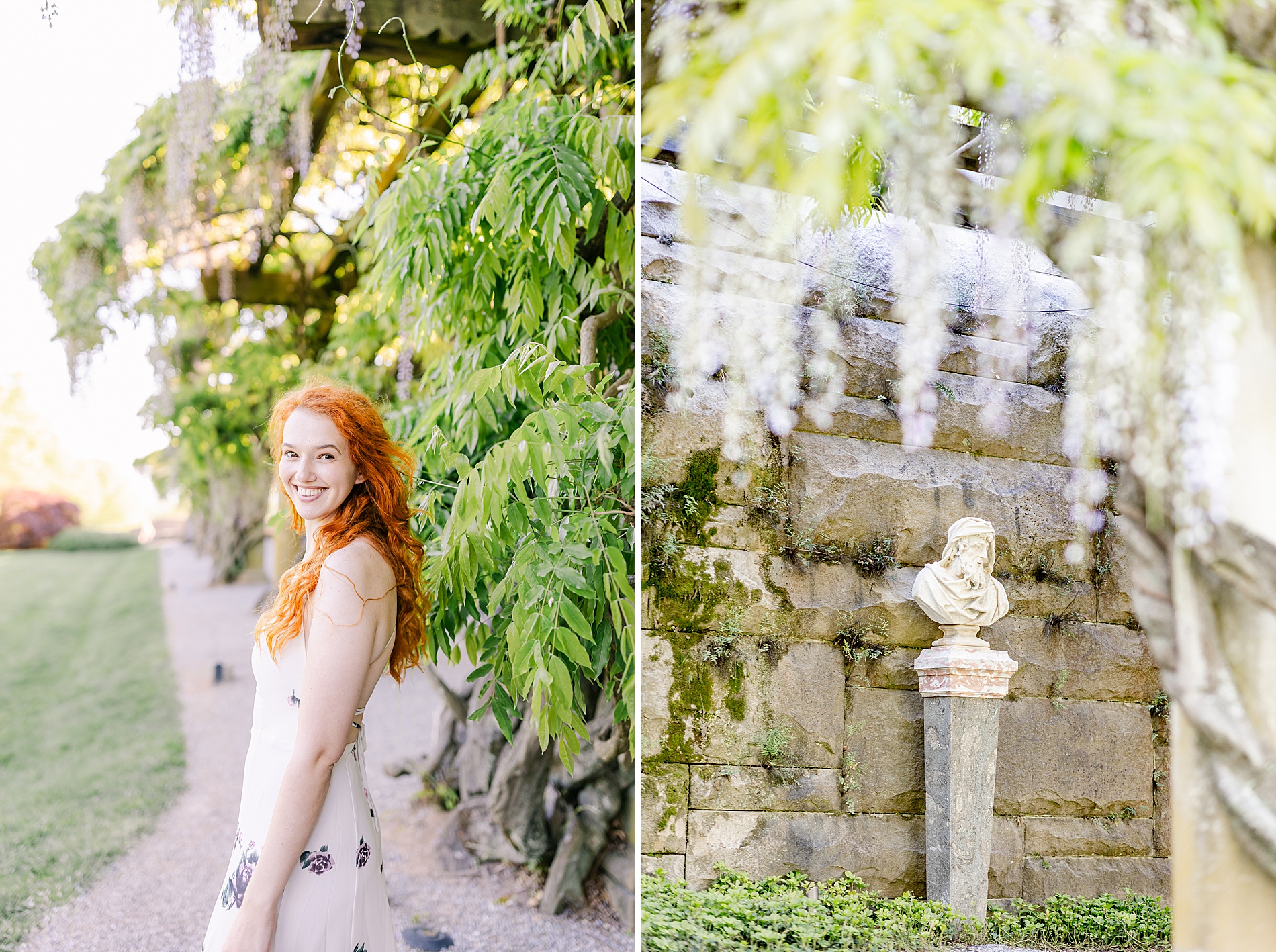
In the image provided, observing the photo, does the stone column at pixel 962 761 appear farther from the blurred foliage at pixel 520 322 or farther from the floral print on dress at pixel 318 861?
the floral print on dress at pixel 318 861

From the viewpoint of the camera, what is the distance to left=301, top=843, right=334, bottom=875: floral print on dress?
51.2 inches

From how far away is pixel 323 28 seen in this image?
2602 mm

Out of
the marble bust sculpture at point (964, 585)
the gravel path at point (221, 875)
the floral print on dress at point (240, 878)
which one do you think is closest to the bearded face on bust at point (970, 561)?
the marble bust sculpture at point (964, 585)

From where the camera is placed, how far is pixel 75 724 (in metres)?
5.52

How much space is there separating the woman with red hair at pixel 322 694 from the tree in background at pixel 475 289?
221 millimetres

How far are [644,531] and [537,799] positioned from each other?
253 cm

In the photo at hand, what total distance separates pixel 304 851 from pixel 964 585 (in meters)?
1.08

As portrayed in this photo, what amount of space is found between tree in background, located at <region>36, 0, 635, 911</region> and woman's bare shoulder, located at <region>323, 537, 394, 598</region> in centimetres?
23

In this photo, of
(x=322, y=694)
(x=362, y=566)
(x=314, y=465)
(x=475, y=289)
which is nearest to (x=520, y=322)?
(x=475, y=289)

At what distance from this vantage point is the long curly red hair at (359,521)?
1322 mm

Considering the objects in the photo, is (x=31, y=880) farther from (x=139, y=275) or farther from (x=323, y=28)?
(x=323, y=28)

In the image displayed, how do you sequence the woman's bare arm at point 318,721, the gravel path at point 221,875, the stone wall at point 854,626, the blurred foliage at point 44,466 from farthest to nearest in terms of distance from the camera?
the blurred foliage at point 44,466
the gravel path at point 221,875
the woman's bare arm at point 318,721
the stone wall at point 854,626

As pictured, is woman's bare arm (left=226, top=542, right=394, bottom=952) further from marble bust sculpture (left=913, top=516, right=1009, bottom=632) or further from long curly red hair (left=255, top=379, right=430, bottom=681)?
marble bust sculpture (left=913, top=516, right=1009, bottom=632)

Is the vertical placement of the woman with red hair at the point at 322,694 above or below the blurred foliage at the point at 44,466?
below
